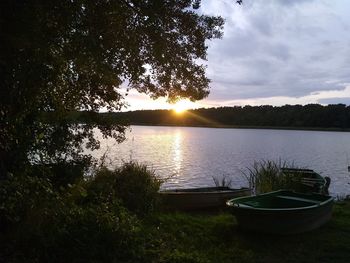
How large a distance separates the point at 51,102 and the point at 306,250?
5027mm

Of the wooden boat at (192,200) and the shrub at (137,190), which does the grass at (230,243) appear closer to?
the shrub at (137,190)

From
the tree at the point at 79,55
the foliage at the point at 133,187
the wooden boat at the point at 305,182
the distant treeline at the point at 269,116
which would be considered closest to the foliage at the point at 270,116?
the distant treeline at the point at 269,116

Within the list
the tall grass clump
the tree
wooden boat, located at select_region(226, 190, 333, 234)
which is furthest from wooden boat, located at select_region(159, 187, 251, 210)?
→ the tree

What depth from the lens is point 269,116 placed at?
97438mm

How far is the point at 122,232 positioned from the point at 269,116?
93743 mm

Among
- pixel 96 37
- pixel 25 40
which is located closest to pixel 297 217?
pixel 96 37

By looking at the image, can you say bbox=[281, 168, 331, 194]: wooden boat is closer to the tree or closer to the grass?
the grass

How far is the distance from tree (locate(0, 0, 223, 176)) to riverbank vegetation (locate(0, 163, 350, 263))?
866 millimetres

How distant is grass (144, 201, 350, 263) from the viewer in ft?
22.9

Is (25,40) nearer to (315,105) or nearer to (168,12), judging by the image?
(168,12)

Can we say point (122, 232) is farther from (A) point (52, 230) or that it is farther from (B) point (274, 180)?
(B) point (274, 180)

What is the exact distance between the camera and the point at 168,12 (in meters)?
6.71

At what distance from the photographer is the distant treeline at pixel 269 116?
8944cm

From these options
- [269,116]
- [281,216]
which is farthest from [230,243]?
[269,116]
